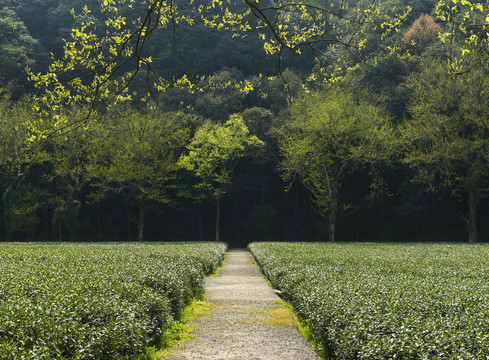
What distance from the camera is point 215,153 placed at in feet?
127

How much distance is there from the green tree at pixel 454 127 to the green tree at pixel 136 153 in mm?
21697

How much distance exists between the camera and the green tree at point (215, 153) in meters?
38.5

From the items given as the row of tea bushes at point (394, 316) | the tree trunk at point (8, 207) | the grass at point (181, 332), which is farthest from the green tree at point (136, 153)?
the row of tea bushes at point (394, 316)

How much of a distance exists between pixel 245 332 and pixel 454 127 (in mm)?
29867

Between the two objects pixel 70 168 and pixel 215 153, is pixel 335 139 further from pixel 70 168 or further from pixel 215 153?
pixel 70 168

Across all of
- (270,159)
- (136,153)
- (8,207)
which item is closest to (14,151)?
(8,207)

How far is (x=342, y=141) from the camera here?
3222 centimetres

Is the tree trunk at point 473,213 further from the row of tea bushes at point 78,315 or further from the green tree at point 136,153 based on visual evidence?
the row of tea bushes at point 78,315

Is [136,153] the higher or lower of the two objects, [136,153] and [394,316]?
the higher

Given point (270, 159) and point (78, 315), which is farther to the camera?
point (270, 159)

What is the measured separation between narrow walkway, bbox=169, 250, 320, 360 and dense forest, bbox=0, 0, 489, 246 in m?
22.6

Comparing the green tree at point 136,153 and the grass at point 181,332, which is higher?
the green tree at point 136,153

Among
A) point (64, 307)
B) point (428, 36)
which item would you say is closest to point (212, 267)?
point (64, 307)

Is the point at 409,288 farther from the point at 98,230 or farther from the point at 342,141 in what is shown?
the point at 98,230
